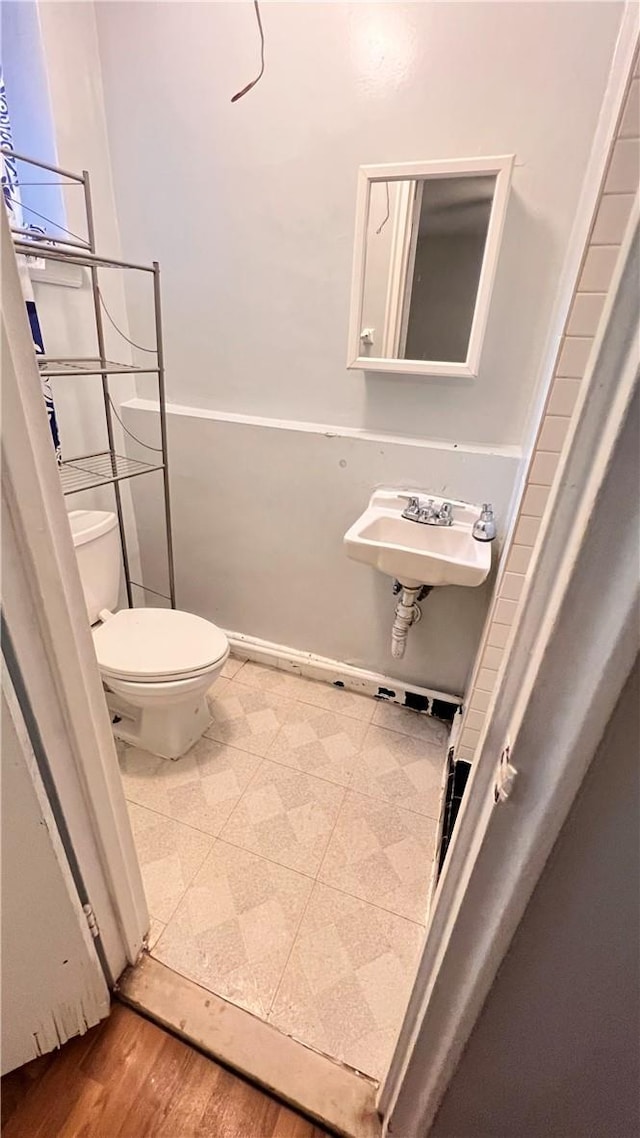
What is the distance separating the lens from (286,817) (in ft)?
4.62

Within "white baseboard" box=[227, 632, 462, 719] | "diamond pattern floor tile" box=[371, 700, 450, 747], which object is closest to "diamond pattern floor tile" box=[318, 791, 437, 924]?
"diamond pattern floor tile" box=[371, 700, 450, 747]

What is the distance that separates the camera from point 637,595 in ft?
1.08

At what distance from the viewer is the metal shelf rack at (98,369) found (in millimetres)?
1299

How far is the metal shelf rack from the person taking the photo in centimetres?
130

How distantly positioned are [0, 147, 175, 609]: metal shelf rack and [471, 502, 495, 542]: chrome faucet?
110cm

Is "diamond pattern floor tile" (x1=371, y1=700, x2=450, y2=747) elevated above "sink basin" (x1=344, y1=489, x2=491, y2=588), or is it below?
below

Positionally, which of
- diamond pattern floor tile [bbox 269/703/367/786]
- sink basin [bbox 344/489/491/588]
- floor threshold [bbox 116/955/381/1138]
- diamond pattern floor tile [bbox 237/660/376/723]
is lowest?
diamond pattern floor tile [bbox 269/703/367/786]

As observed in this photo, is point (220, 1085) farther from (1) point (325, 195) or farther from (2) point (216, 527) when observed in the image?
(1) point (325, 195)

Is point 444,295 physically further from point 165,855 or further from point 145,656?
point 165,855

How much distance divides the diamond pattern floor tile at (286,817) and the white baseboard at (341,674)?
17.4 inches

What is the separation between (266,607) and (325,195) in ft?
4.51

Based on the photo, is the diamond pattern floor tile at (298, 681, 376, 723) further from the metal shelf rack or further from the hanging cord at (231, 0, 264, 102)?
the hanging cord at (231, 0, 264, 102)

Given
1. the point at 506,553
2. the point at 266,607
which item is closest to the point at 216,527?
the point at 266,607

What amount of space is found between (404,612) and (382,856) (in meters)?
0.71
